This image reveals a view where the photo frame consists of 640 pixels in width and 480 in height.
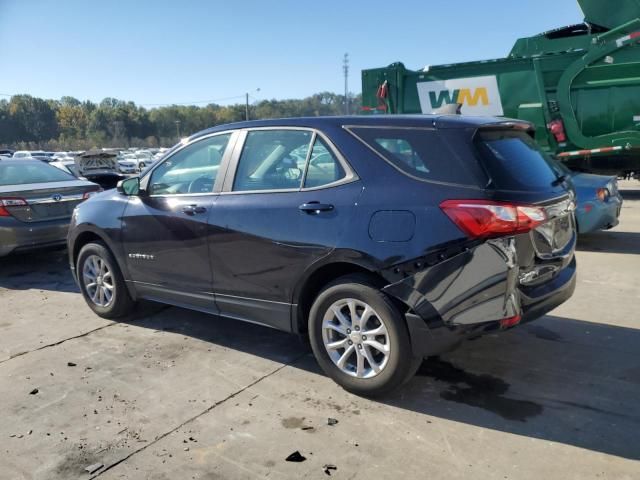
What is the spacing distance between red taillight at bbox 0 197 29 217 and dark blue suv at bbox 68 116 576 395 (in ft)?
11.3

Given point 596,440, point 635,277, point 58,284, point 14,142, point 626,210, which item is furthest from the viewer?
point 14,142

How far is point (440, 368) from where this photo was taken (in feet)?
13.1

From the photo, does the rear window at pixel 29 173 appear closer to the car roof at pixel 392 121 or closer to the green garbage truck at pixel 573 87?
the car roof at pixel 392 121

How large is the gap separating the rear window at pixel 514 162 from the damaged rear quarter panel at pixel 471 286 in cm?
41

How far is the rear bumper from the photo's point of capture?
6.80m

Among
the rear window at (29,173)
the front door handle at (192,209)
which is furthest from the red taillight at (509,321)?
the rear window at (29,173)

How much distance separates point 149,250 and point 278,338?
1.34m

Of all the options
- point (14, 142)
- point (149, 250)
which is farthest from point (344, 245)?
point (14, 142)

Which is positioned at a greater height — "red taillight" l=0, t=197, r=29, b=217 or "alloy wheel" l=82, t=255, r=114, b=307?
"red taillight" l=0, t=197, r=29, b=217

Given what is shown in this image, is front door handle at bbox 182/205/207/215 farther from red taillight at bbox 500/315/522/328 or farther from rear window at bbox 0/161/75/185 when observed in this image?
rear window at bbox 0/161/75/185

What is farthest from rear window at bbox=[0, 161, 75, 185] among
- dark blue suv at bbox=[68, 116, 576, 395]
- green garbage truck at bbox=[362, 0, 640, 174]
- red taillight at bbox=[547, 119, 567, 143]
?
red taillight at bbox=[547, 119, 567, 143]

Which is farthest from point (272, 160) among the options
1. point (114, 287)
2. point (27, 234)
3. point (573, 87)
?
point (573, 87)

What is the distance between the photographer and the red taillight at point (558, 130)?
11.6 m

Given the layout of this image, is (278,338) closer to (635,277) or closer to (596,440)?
(596,440)
